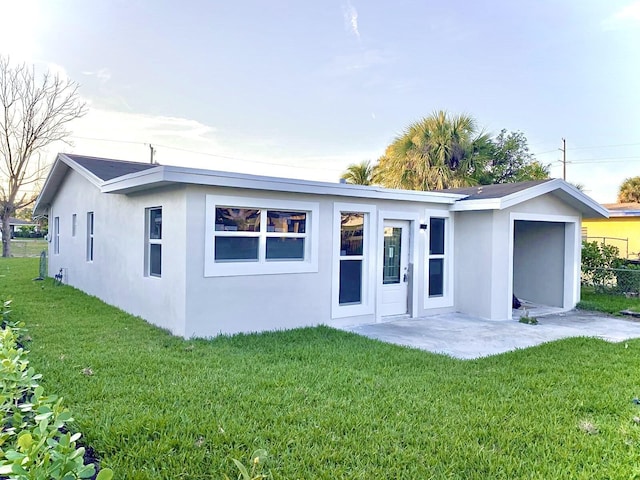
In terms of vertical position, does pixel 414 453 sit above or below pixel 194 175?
below

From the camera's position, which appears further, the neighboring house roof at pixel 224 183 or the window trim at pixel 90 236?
the window trim at pixel 90 236

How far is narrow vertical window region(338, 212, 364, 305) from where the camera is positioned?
852 centimetres

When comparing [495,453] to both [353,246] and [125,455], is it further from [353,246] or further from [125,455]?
[353,246]

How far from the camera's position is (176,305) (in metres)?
7.05

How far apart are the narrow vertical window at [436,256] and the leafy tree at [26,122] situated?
2557 centimetres

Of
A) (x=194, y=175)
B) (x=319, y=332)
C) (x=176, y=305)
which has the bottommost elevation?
(x=319, y=332)

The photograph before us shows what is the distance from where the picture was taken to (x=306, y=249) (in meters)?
8.09

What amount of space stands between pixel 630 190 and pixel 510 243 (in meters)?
29.3

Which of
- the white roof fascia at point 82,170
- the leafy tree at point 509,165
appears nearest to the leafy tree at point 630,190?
the leafy tree at point 509,165

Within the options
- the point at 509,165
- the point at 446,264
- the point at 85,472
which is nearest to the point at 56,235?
the point at 446,264

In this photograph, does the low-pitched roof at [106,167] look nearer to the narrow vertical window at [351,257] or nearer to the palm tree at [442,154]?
the narrow vertical window at [351,257]

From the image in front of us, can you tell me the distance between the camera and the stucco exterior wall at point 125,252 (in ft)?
23.2

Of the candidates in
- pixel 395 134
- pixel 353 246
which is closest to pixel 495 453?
pixel 353 246

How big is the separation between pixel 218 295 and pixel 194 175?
6.36 ft
